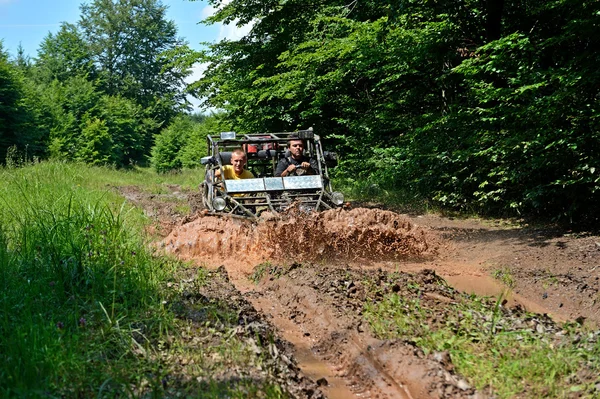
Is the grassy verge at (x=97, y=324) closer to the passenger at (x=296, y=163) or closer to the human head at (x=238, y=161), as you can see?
the human head at (x=238, y=161)

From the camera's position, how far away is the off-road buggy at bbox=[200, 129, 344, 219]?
10055 mm

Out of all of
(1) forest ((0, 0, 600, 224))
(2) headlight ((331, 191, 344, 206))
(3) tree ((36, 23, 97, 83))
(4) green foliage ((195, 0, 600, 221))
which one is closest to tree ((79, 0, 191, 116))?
(3) tree ((36, 23, 97, 83))

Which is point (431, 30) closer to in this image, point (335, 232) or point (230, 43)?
point (335, 232)

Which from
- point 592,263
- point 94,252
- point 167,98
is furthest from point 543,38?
point 167,98

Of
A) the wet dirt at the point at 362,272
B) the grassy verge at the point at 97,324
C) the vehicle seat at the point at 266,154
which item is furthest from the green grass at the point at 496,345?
the vehicle seat at the point at 266,154

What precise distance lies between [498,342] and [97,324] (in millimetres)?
3062

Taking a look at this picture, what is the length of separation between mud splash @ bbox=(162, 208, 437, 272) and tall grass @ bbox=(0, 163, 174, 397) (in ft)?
5.53

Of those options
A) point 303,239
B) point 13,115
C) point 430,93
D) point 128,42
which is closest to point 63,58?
point 128,42

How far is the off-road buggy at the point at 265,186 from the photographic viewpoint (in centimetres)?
1005

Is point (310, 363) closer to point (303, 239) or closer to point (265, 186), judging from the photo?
point (303, 239)

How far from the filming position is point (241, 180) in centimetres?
1059

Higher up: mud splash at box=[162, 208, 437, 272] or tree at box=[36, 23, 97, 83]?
tree at box=[36, 23, 97, 83]

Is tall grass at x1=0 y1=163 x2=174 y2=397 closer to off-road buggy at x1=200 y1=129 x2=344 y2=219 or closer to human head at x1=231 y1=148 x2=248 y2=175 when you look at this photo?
off-road buggy at x1=200 y1=129 x2=344 y2=219

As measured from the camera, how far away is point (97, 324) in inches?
183
